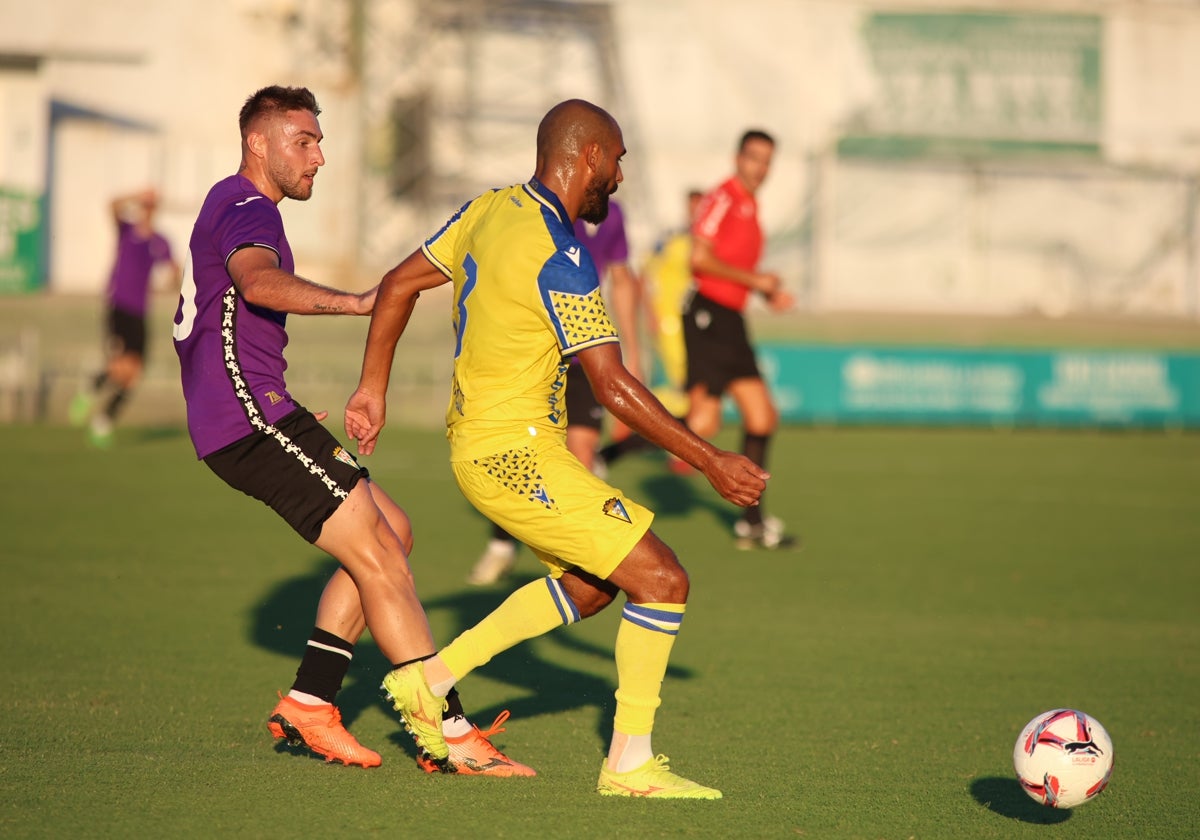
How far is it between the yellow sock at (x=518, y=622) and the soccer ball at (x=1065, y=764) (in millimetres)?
1520

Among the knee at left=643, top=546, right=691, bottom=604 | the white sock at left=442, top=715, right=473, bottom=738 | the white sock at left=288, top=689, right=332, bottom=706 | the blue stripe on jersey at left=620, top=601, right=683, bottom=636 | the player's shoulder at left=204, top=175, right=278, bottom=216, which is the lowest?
the white sock at left=442, top=715, right=473, bottom=738

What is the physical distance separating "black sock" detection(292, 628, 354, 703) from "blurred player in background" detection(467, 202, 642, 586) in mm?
2930

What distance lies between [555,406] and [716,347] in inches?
217

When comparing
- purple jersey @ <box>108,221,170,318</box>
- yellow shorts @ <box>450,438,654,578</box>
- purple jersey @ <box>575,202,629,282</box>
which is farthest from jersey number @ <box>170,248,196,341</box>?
purple jersey @ <box>108,221,170,318</box>

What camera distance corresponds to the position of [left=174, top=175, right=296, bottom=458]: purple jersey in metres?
4.99

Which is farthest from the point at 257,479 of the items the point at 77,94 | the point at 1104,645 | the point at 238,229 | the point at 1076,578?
the point at 77,94

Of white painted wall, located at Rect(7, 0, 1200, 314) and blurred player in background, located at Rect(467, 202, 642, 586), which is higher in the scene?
white painted wall, located at Rect(7, 0, 1200, 314)

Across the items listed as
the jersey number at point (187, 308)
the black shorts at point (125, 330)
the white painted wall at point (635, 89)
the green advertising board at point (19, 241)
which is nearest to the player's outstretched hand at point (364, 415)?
the jersey number at point (187, 308)

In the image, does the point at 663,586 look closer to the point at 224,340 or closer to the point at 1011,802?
the point at 1011,802

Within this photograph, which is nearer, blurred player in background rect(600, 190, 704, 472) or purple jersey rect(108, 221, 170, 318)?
purple jersey rect(108, 221, 170, 318)

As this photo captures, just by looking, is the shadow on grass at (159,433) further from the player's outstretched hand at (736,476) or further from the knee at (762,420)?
the player's outstretched hand at (736,476)

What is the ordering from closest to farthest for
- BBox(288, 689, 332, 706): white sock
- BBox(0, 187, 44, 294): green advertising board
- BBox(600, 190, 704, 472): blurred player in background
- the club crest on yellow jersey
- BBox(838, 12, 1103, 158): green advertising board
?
1. the club crest on yellow jersey
2. BBox(288, 689, 332, 706): white sock
3. BBox(600, 190, 704, 472): blurred player in background
4. BBox(0, 187, 44, 294): green advertising board
5. BBox(838, 12, 1103, 158): green advertising board

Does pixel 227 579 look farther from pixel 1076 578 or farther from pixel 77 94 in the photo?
pixel 77 94

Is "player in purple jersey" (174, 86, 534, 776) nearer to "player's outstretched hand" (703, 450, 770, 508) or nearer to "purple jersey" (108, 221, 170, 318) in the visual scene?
"player's outstretched hand" (703, 450, 770, 508)
